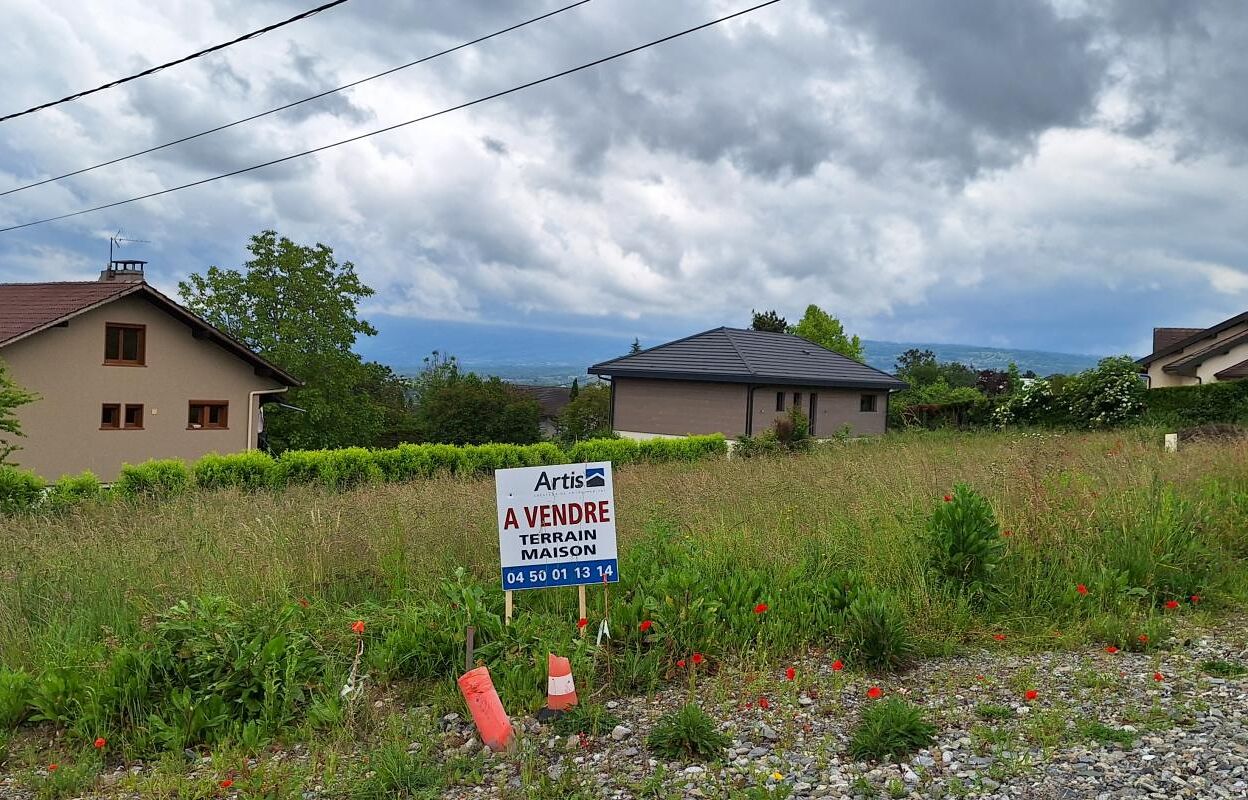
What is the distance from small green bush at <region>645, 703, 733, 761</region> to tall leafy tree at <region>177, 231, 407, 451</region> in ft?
135

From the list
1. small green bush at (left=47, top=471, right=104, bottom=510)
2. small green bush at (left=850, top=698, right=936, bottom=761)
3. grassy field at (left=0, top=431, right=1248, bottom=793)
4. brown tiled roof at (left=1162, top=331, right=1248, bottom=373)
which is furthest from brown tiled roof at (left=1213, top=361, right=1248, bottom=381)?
small green bush at (left=47, top=471, right=104, bottom=510)

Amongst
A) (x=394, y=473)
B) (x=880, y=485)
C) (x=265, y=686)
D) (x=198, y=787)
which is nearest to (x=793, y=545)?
(x=880, y=485)

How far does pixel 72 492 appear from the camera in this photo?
13.6m

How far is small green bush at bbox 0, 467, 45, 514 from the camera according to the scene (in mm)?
12945

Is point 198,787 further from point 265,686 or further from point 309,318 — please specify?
point 309,318

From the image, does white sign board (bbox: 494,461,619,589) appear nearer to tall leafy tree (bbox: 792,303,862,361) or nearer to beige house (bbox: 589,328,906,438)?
beige house (bbox: 589,328,906,438)

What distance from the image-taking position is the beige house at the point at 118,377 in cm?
2609

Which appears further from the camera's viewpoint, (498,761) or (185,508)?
(185,508)

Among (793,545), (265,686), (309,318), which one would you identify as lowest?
(265,686)

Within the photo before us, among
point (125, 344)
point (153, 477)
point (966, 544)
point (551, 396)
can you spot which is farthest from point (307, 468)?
point (551, 396)

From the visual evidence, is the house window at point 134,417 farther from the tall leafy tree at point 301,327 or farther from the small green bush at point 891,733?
the small green bush at point 891,733

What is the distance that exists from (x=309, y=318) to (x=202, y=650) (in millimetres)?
42225

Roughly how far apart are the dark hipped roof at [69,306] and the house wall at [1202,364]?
33.5m

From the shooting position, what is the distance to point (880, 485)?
8.49 meters
